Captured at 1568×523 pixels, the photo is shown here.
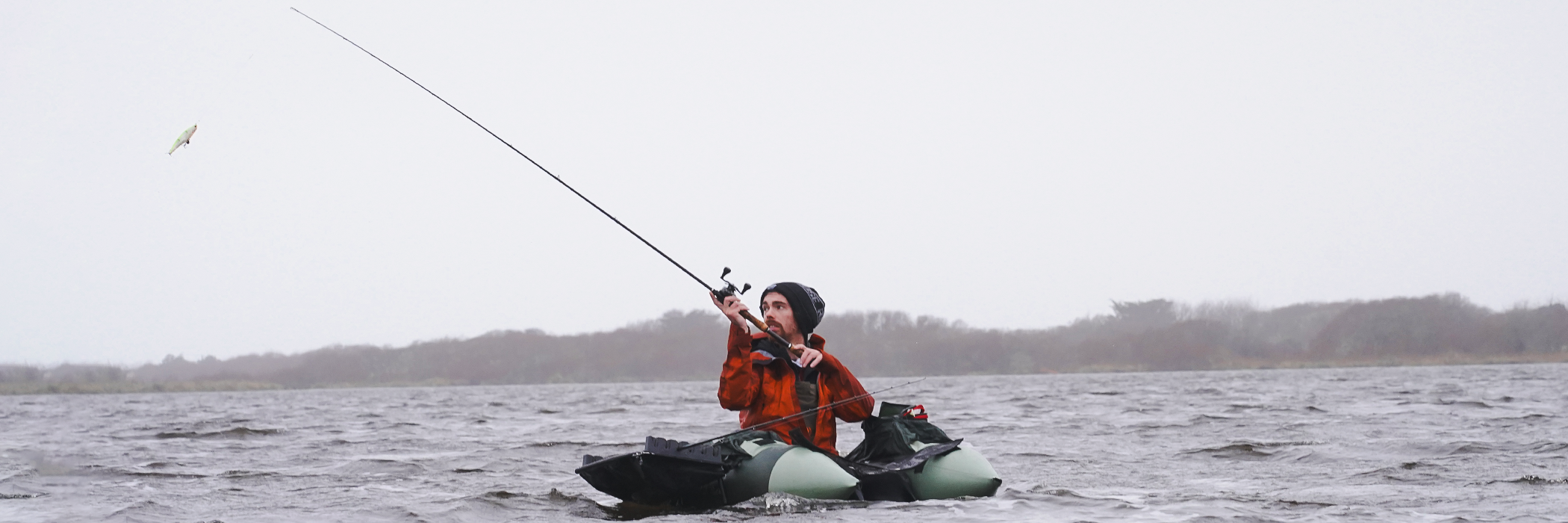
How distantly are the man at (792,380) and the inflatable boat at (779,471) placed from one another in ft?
0.85

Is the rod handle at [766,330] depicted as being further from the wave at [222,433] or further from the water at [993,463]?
the wave at [222,433]

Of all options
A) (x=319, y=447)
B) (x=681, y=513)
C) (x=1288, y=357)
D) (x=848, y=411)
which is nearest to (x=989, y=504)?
(x=848, y=411)

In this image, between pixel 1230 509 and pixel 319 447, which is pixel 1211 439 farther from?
pixel 319 447

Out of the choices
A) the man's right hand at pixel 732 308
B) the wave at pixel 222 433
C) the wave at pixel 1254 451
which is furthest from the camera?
the wave at pixel 222 433

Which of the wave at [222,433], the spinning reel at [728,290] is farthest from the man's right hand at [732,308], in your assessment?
the wave at [222,433]

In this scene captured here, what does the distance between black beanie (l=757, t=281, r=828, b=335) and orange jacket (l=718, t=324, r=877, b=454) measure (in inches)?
6.2

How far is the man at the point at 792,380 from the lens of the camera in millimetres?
7891

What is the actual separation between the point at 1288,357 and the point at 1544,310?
19.1m

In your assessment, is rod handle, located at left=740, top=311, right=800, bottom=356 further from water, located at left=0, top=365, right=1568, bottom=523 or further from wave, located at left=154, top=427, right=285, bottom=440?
wave, located at left=154, top=427, right=285, bottom=440

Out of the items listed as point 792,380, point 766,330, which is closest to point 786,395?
point 792,380

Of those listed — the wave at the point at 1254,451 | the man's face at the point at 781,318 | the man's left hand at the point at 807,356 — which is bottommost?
the wave at the point at 1254,451

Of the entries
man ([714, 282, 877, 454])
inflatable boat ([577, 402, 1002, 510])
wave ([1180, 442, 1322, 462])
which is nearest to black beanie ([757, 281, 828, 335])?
man ([714, 282, 877, 454])

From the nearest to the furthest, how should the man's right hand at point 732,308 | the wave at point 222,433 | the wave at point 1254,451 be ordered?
the man's right hand at point 732,308 → the wave at point 1254,451 → the wave at point 222,433

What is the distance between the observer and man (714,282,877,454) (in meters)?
7.89
